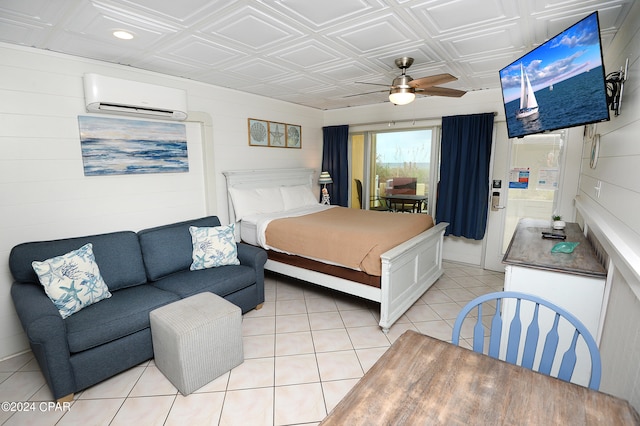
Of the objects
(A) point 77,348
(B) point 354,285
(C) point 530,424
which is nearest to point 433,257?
(B) point 354,285

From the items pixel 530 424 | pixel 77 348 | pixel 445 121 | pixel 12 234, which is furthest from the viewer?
pixel 445 121

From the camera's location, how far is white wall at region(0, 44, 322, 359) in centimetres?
245

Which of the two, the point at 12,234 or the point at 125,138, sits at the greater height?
the point at 125,138

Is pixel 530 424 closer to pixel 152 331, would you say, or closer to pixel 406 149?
pixel 152 331

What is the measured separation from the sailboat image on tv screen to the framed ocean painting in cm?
326

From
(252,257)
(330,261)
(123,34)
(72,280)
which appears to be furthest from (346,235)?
(123,34)

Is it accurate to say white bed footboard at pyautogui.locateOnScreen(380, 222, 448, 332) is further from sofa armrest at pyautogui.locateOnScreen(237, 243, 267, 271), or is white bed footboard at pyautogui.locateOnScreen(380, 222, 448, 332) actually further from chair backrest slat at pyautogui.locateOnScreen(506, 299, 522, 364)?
chair backrest slat at pyautogui.locateOnScreen(506, 299, 522, 364)

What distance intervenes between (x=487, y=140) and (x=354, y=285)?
2.69 metres

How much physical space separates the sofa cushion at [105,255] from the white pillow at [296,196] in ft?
6.70

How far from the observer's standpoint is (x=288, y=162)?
196 inches

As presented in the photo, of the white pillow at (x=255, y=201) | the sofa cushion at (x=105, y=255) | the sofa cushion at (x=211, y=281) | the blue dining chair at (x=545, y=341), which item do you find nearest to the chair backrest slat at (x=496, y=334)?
the blue dining chair at (x=545, y=341)

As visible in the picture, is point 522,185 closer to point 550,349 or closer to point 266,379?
point 550,349

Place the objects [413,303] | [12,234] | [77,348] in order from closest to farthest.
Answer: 1. [77,348]
2. [12,234]
3. [413,303]

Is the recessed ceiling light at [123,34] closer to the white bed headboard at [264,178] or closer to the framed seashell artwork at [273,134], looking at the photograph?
the white bed headboard at [264,178]
